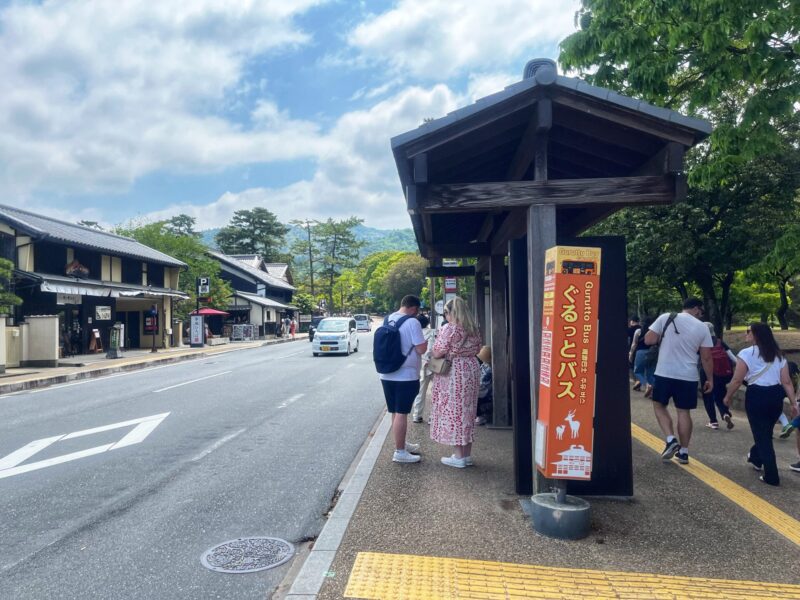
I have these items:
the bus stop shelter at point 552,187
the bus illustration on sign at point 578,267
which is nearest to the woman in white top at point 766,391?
the bus stop shelter at point 552,187

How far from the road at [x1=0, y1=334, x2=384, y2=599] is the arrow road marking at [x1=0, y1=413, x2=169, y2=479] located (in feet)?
0.05

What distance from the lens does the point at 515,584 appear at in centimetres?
332

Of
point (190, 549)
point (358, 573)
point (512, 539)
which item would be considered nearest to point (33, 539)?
point (190, 549)

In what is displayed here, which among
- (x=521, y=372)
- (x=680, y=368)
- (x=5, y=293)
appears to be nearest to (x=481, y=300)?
(x=680, y=368)

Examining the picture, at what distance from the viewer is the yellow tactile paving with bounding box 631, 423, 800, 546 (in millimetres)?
4141

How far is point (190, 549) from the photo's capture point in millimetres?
4023

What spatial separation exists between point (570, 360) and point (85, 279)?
25.8 meters

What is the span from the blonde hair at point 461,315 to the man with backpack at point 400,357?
375mm

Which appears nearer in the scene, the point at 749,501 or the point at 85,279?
the point at 749,501

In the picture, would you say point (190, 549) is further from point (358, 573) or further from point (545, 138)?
point (545, 138)

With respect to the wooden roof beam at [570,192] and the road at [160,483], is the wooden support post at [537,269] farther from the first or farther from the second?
the road at [160,483]

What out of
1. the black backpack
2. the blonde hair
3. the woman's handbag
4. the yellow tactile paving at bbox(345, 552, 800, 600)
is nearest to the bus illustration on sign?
the blonde hair

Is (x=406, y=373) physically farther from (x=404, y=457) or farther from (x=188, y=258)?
(x=188, y=258)

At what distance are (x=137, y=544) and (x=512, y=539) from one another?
2.72 m
